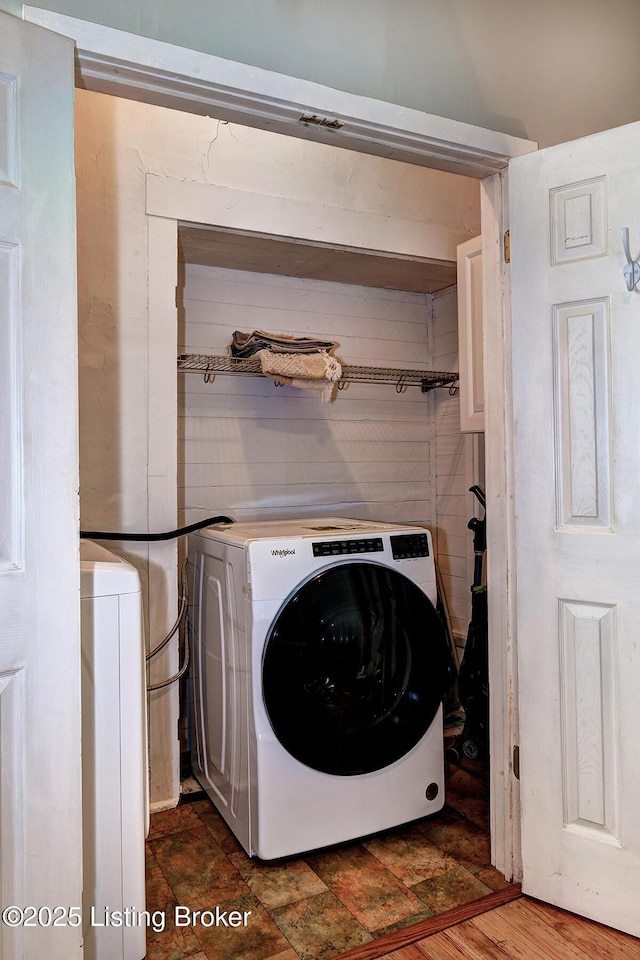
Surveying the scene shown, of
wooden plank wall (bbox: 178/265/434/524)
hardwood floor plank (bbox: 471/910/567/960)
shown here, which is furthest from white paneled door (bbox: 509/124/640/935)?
wooden plank wall (bbox: 178/265/434/524)

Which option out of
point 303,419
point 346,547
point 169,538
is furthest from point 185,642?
point 303,419

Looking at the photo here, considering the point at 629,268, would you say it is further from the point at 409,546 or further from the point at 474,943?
the point at 474,943

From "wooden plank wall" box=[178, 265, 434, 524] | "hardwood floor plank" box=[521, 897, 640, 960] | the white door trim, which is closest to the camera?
the white door trim

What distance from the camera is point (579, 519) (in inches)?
68.1

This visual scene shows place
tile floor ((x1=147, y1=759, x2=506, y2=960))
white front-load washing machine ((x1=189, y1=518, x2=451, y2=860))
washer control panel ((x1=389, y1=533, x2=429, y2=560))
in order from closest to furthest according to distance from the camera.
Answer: tile floor ((x1=147, y1=759, x2=506, y2=960))
white front-load washing machine ((x1=189, y1=518, x2=451, y2=860))
washer control panel ((x1=389, y1=533, x2=429, y2=560))

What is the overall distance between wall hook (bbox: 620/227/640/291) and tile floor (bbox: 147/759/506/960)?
1.64 metres

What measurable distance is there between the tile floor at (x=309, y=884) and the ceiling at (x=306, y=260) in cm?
209

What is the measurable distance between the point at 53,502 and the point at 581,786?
1.44 meters

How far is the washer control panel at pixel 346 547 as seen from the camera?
81.9 inches

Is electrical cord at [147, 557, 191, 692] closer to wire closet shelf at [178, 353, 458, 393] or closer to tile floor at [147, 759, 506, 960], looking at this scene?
tile floor at [147, 759, 506, 960]

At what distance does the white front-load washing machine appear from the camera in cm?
200

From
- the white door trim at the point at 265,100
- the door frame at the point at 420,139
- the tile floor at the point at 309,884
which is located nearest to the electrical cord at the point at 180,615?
the tile floor at the point at 309,884

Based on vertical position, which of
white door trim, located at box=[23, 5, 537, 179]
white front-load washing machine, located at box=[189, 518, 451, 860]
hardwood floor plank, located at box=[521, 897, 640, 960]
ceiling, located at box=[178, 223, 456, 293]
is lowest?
hardwood floor plank, located at box=[521, 897, 640, 960]

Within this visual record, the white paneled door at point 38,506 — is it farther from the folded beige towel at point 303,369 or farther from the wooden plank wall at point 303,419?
the wooden plank wall at point 303,419
